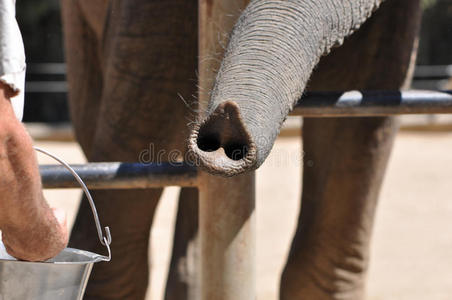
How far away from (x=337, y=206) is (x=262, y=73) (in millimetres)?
1006

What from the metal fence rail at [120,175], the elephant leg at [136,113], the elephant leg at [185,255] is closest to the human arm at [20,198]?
the metal fence rail at [120,175]

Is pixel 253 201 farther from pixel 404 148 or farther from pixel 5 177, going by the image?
pixel 404 148

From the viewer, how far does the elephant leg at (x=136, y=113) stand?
184cm

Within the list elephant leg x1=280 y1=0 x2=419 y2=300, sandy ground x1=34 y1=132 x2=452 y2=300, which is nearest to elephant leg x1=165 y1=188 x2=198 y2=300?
sandy ground x1=34 y1=132 x2=452 y2=300

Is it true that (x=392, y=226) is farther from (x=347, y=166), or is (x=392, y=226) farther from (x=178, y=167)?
(x=178, y=167)

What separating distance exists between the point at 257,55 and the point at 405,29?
0.93m

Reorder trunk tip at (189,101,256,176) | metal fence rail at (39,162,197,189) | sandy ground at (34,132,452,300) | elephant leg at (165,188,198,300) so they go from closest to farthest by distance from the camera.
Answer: trunk tip at (189,101,256,176), metal fence rail at (39,162,197,189), elephant leg at (165,188,198,300), sandy ground at (34,132,452,300)

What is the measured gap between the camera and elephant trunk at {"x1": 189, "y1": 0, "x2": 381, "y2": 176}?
0.94 m

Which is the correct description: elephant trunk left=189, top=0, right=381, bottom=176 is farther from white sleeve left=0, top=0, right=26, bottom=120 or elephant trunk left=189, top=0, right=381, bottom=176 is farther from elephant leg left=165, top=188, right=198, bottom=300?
elephant leg left=165, top=188, right=198, bottom=300

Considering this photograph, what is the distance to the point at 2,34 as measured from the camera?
3.32ft

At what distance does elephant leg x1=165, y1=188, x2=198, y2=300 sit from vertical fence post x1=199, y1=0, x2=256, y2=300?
48.5 inches

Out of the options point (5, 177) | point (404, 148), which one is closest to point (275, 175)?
point (404, 148)

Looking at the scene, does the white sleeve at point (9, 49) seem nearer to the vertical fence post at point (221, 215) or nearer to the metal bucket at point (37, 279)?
the metal bucket at point (37, 279)

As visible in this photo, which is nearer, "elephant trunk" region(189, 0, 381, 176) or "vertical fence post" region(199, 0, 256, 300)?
"elephant trunk" region(189, 0, 381, 176)
